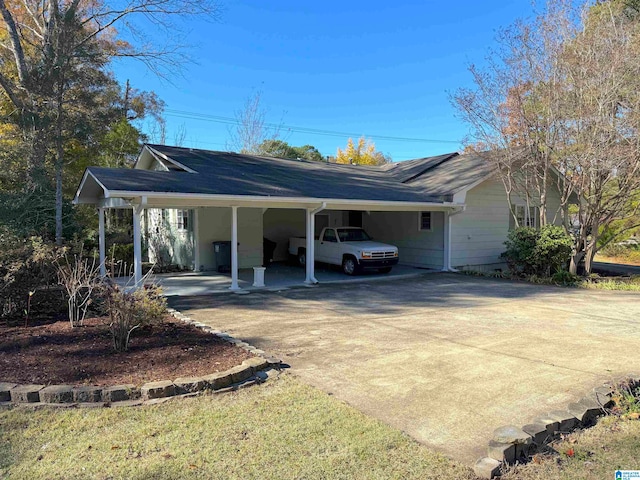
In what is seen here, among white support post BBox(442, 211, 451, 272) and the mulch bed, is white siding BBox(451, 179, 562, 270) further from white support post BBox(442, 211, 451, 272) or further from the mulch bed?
the mulch bed

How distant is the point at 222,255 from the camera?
49.5ft

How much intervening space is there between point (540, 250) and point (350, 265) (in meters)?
5.95

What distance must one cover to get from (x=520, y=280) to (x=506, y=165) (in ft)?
12.5

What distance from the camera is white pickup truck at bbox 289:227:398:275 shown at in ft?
46.4

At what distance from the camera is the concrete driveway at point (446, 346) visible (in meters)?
4.16

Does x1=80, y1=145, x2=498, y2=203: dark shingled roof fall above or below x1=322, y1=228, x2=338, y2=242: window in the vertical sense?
above

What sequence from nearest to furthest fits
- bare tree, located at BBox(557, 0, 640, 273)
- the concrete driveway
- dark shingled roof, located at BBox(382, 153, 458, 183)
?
the concrete driveway < bare tree, located at BBox(557, 0, 640, 273) < dark shingled roof, located at BBox(382, 153, 458, 183)

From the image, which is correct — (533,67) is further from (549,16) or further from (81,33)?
(81,33)

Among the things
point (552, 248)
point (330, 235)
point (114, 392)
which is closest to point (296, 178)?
point (330, 235)

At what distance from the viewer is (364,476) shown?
120 inches

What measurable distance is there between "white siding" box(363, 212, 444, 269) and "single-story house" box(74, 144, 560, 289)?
39 millimetres

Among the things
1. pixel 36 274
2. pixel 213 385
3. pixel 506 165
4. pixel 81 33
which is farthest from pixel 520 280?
Result: pixel 81 33

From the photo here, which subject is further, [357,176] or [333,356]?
[357,176]

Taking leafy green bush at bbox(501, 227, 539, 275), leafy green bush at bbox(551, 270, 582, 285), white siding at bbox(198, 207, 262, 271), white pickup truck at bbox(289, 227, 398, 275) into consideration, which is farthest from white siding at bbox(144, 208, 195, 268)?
leafy green bush at bbox(551, 270, 582, 285)
